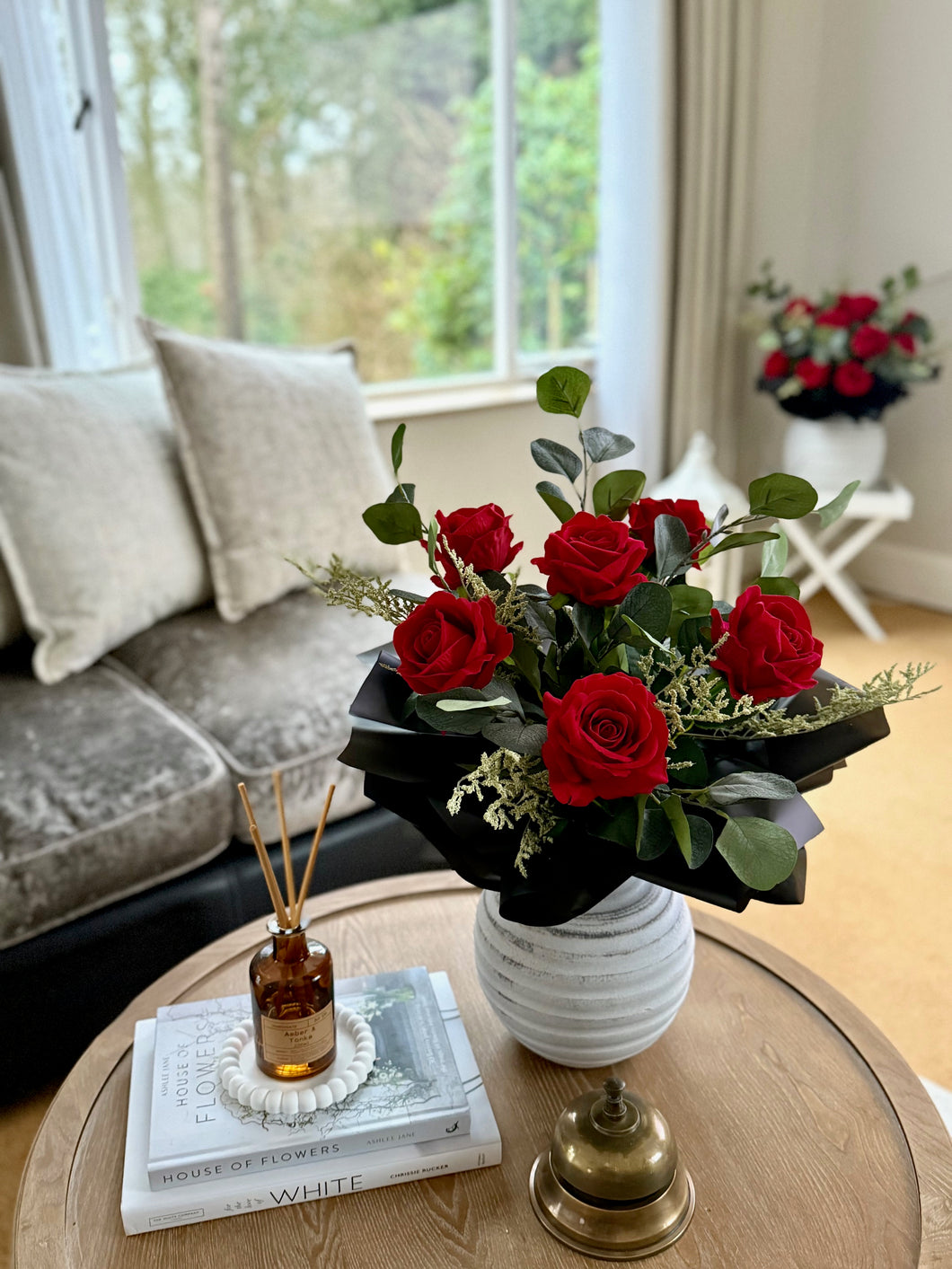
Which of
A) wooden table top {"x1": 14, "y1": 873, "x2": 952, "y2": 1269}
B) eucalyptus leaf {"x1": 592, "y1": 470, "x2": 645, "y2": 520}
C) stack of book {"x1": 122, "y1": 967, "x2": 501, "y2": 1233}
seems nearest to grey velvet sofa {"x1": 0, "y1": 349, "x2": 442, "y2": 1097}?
wooden table top {"x1": 14, "y1": 873, "x2": 952, "y2": 1269}

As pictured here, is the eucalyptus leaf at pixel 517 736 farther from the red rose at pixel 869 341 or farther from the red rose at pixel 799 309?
the red rose at pixel 799 309

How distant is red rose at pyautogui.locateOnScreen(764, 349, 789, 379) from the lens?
9.22 feet

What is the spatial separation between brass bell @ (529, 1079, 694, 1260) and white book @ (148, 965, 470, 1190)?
0.09m

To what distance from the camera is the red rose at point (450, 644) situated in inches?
26.4

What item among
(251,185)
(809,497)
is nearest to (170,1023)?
(809,497)

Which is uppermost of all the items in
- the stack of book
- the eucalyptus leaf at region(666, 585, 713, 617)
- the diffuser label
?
the eucalyptus leaf at region(666, 585, 713, 617)

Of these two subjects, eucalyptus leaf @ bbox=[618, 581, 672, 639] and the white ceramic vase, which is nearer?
eucalyptus leaf @ bbox=[618, 581, 672, 639]

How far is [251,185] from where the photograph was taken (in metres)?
2.69

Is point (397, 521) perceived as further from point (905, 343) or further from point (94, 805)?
point (905, 343)

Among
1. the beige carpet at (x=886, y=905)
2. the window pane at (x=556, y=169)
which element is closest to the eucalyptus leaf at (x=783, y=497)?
the beige carpet at (x=886, y=905)

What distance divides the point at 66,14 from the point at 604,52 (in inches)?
54.1

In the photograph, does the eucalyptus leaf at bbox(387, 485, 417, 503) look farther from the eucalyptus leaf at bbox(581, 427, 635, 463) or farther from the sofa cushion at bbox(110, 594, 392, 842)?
the sofa cushion at bbox(110, 594, 392, 842)

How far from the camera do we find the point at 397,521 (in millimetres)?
772

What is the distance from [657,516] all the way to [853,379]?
2.12 m
